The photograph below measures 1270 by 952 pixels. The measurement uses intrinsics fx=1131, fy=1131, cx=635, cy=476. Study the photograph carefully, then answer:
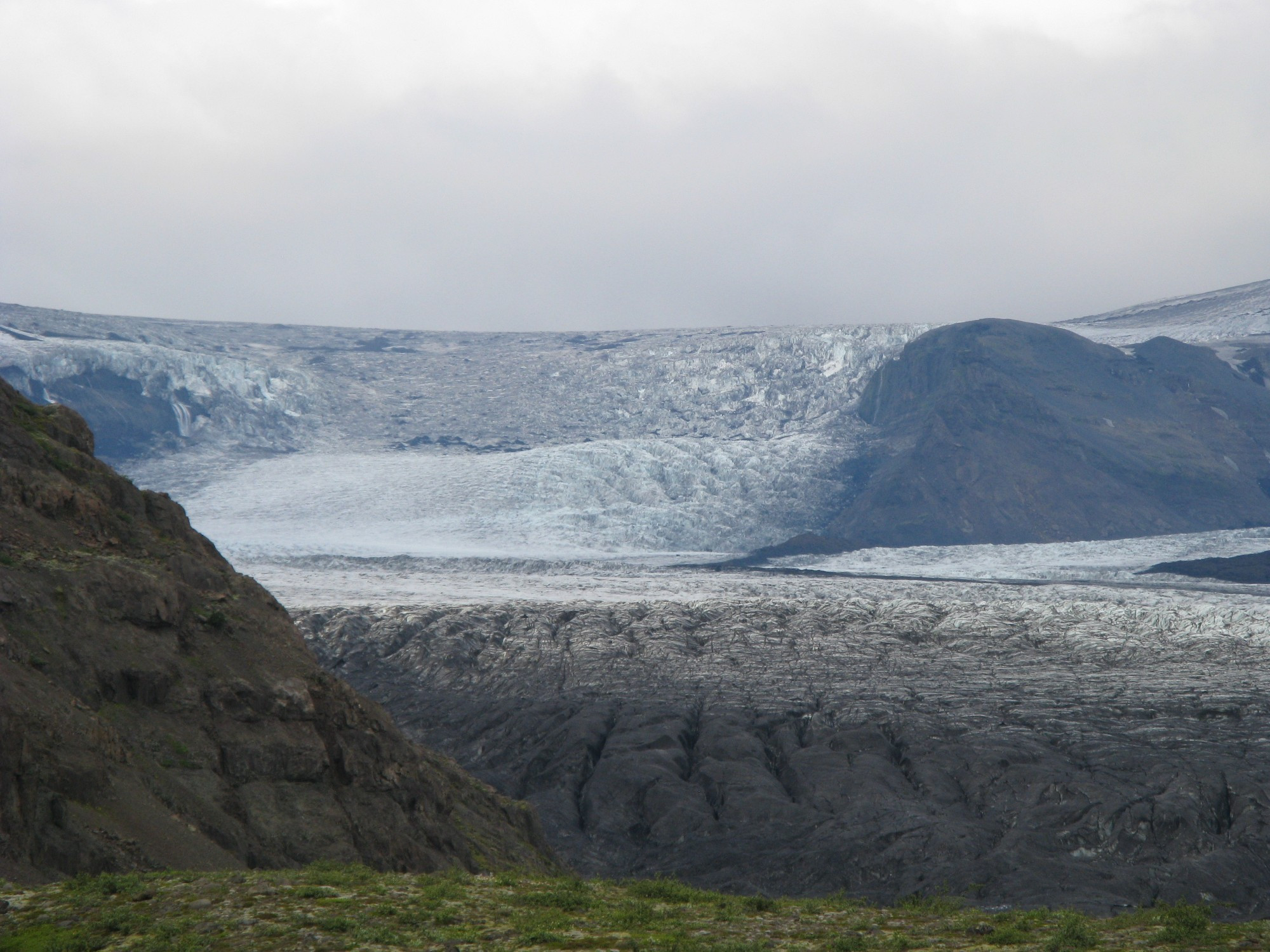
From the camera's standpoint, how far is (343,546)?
5438 cm

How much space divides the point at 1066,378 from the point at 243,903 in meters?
79.2

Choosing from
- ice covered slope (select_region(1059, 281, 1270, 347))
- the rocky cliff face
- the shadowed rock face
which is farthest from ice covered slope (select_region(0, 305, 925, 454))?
the rocky cliff face

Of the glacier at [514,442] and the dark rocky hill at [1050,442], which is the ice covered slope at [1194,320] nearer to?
the glacier at [514,442]

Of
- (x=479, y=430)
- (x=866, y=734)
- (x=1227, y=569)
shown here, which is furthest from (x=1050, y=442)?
(x=866, y=734)

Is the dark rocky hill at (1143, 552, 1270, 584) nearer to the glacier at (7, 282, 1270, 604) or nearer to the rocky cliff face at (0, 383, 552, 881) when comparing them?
the glacier at (7, 282, 1270, 604)

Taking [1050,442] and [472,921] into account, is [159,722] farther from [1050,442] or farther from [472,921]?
[1050,442]

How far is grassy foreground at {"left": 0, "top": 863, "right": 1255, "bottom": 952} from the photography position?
7.93 metres

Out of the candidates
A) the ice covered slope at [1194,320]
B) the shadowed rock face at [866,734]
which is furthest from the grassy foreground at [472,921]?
the ice covered slope at [1194,320]

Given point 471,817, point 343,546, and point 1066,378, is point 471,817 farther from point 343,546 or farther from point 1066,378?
point 1066,378

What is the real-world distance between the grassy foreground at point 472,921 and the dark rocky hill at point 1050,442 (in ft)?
191

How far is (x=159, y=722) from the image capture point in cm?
1286

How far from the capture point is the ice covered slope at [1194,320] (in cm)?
8638

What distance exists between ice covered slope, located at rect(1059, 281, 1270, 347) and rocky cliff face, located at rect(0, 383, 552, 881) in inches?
3255

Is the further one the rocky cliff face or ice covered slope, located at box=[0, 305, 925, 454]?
ice covered slope, located at box=[0, 305, 925, 454]
